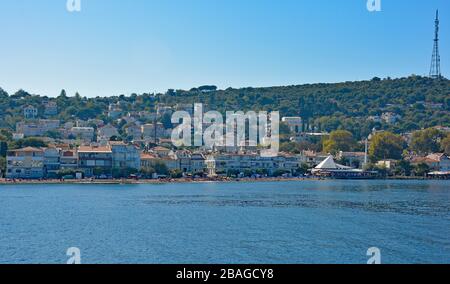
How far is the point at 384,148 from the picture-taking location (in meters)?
65.8

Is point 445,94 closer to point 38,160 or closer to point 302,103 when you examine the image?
point 302,103

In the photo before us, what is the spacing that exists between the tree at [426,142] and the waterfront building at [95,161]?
32.6m

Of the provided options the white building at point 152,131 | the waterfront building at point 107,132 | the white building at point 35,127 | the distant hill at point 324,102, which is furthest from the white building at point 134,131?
the distant hill at point 324,102

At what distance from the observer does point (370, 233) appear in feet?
64.3

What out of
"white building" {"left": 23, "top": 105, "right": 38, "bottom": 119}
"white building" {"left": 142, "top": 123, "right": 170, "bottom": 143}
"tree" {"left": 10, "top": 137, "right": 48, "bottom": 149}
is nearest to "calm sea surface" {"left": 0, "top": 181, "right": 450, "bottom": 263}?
"tree" {"left": 10, "top": 137, "right": 48, "bottom": 149}

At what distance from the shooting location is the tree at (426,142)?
70250 millimetres

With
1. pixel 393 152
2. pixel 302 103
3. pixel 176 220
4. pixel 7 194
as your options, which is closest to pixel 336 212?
pixel 176 220

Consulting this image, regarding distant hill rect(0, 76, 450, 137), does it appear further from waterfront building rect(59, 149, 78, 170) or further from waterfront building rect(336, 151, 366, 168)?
waterfront building rect(59, 149, 78, 170)

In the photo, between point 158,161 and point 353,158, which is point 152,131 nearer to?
point 353,158

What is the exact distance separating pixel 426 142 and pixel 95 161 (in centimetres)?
3422

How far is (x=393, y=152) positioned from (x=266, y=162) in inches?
528

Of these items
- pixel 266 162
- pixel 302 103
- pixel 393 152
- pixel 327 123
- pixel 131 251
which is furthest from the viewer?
pixel 302 103

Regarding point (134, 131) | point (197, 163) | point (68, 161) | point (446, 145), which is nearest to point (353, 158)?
point (446, 145)

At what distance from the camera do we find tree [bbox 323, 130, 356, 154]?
68.3 meters
